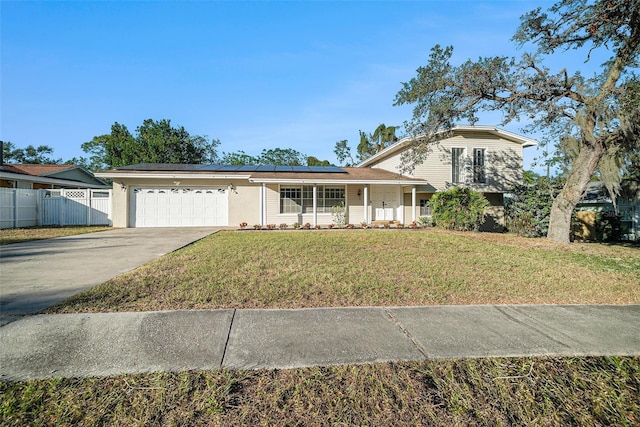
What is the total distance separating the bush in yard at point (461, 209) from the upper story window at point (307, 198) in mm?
5535

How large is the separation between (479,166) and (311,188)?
9807 millimetres

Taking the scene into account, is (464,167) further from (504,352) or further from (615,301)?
(504,352)

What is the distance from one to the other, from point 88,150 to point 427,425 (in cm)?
5573

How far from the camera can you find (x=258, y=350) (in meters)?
2.80

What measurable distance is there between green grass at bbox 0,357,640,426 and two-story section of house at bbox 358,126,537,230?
48.2 feet

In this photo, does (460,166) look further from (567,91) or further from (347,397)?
(347,397)

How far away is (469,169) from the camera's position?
1712cm

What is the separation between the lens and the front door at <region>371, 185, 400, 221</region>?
17297mm

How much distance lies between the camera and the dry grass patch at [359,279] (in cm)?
418

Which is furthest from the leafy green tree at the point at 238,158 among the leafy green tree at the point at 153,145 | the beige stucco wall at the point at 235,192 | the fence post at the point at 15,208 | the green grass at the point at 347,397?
the green grass at the point at 347,397

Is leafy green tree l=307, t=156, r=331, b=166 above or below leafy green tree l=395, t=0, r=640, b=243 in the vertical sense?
above

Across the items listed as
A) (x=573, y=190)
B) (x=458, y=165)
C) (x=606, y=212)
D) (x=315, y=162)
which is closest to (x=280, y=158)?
(x=315, y=162)

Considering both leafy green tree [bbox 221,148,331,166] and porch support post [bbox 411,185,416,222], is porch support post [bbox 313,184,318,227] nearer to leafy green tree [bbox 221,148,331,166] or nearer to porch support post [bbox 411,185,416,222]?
porch support post [bbox 411,185,416,222]

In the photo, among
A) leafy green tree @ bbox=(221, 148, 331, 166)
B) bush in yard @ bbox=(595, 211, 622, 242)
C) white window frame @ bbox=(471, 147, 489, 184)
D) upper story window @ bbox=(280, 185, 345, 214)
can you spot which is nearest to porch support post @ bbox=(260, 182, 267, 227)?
upper story window @ bbox=(280, 185, 345, 214)
